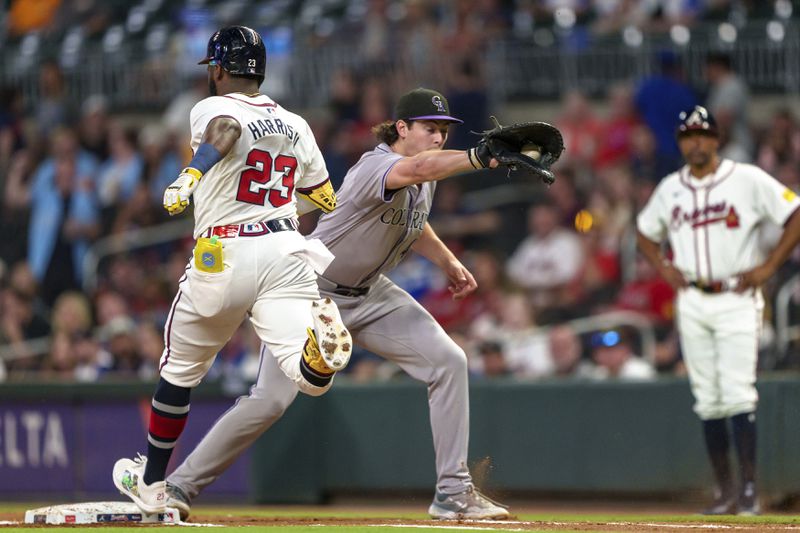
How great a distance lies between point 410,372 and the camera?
6.98m

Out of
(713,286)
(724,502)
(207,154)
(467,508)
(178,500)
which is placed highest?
(207,154)

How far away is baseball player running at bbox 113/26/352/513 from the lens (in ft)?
19.3

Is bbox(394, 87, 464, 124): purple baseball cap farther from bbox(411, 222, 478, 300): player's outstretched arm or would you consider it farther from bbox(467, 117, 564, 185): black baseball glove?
bbox(467, 117, 564, 185): black baseball glove

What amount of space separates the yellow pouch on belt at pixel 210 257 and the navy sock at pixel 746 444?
3324 millimetres

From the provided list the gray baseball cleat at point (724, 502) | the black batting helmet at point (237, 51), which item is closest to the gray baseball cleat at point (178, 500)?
the black batting helmet at point (237, 51)

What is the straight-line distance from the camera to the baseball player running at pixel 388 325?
670cm

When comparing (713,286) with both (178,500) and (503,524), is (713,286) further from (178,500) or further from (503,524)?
(178,500)

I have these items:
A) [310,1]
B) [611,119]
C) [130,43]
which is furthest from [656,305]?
[130,43]

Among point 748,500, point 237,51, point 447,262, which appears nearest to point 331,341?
point 237,51

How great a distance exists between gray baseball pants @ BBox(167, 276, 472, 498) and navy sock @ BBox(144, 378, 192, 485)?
0.61 m

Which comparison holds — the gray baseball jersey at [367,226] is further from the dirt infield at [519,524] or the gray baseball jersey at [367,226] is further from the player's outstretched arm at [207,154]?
the dirt infield at [519,524]

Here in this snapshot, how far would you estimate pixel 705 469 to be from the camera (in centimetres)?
920

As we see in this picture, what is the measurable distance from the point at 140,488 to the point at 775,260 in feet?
12.3

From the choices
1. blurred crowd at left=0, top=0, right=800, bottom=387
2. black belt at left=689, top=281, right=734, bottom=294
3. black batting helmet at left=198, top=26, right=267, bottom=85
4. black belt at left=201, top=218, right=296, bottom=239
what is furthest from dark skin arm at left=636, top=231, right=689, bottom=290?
black batting helmet at left=198, top=26, right=267, bottom=85
